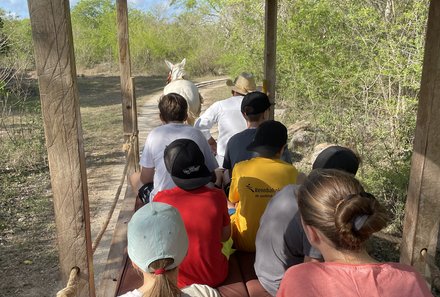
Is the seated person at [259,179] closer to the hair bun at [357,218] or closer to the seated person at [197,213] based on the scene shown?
the seated person at [197,213]

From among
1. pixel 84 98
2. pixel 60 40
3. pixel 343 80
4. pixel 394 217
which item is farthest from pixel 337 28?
pixel 84 98

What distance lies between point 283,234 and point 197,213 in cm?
47

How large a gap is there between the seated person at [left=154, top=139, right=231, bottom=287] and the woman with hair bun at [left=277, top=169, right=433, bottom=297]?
2.92ft

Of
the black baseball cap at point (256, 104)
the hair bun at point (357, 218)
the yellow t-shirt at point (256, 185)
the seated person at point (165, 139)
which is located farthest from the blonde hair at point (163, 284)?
the black baseball cap at point (256, 104)

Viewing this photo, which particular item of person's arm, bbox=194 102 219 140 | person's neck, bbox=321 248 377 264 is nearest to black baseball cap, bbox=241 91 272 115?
person's arm, bbox=194 102 219 140

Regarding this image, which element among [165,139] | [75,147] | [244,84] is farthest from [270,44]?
[75,147]

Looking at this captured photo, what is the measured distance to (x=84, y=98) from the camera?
61.6ft

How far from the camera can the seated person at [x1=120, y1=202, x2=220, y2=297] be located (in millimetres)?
1679

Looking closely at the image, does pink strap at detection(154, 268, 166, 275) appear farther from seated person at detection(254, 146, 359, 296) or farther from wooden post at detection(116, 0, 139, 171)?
wooden post at detection(116, 0, 139, 171)

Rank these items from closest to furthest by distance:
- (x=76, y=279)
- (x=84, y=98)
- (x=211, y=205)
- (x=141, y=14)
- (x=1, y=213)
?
(x=76, y=279)
(x=211, y=205)
(x=1, y=213)
(x=84, y=98)
(x=141, y=14)

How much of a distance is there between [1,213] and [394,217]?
5.20 m

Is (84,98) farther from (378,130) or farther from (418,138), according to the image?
(418,138)

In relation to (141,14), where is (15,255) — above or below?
below

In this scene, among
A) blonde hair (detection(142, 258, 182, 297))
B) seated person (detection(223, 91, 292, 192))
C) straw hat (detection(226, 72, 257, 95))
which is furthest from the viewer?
straw hat (detection(226, 72, 257, 95))
